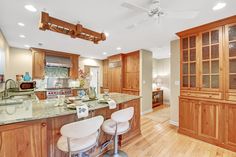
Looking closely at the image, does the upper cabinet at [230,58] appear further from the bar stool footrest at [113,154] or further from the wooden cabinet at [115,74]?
the wooden cabinet at [115,74]

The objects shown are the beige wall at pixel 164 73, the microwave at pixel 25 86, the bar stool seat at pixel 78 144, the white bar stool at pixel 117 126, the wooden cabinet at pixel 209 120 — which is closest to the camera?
the bar stool seat at pixel 78 144

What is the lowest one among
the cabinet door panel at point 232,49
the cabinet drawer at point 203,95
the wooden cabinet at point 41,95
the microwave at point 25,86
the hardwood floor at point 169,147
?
the hardwood floor at point 169,147

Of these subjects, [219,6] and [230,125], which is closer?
[219,6]

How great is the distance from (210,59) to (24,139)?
349 cm

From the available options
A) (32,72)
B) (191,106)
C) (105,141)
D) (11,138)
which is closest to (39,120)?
(11,138)

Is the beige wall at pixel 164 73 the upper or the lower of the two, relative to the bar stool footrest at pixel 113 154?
upper

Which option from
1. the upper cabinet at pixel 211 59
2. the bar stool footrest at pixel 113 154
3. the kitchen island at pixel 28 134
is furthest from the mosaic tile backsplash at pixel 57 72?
the upper cabinet at pixel 211 59

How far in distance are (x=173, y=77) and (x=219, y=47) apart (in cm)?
133

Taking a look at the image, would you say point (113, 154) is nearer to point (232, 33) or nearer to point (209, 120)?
point (209, 120)

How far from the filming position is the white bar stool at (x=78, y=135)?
1.29m

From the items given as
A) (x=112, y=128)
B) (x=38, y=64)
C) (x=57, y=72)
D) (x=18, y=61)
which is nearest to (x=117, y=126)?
(x=112, y=128)

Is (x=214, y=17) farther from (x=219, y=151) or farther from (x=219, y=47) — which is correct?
(x=219, y=151)

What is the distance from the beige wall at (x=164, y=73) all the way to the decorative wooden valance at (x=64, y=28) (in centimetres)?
542

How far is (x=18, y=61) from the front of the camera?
461cm
